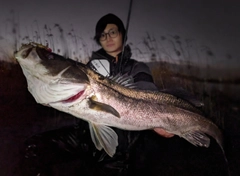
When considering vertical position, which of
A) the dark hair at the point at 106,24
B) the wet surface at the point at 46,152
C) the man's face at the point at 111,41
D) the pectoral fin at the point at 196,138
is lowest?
the wet surface at the point at 46,152

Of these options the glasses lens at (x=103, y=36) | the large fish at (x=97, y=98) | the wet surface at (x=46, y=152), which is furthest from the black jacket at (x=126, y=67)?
the wet surface at (x=46, y=152)

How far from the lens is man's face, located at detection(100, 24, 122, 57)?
2031 mm

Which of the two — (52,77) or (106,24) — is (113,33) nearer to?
(106,24)

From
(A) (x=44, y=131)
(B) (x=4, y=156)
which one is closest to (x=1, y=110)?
(B) (x=4, y=156)

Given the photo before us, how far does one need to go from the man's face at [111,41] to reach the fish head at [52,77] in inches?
30.6

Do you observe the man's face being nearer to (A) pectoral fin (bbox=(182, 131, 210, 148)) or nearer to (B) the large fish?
(B) the large fish

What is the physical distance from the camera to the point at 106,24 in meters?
2.05

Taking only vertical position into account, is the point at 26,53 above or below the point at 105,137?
above

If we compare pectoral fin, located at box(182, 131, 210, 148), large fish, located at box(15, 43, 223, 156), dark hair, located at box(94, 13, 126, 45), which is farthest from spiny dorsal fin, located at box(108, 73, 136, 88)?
dark hair, located at box(94, 13, 126, 45)

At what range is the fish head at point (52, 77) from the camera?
1214 mm

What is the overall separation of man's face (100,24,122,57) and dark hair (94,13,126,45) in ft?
0.11

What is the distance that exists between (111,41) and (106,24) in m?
0.16

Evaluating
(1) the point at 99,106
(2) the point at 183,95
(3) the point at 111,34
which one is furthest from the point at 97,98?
(3) the point at 111,34

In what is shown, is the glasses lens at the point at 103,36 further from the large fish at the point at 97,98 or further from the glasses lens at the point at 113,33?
the large fish at the point at 97,98
